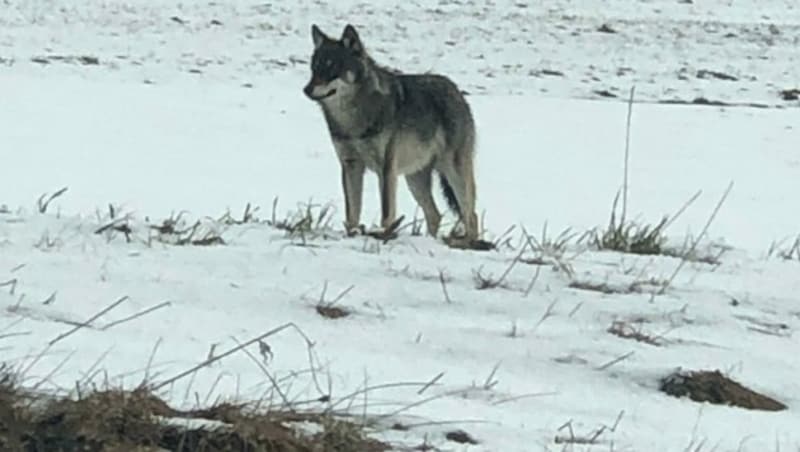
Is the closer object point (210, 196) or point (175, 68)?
point (210, 196)

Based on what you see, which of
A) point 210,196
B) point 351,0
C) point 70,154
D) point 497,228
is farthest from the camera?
point 351,0

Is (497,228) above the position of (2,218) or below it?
below

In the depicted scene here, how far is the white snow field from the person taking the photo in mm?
4027

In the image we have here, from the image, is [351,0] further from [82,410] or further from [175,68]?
[82,410]

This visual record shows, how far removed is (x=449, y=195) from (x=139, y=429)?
654cm

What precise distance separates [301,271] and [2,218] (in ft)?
4.57

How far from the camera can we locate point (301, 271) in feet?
16.6

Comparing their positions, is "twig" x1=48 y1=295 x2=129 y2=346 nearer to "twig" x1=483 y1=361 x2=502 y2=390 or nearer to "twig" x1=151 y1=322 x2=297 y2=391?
"twig" x1=151 y1=322 x2=297 y2=391

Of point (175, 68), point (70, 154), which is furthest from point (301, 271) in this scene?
point (175, 68)

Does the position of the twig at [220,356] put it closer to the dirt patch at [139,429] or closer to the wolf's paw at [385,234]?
the dirt patch at [139,429]

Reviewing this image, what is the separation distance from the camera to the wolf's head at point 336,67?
8918mm

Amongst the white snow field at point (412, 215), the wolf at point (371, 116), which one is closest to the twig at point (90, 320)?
the white snow field at point (412, 215)

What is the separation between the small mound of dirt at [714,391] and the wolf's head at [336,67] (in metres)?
4.91

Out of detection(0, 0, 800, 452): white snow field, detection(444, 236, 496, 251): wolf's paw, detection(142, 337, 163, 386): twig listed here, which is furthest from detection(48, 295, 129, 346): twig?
detection(444, 236, 496, 251): wolf's paw
